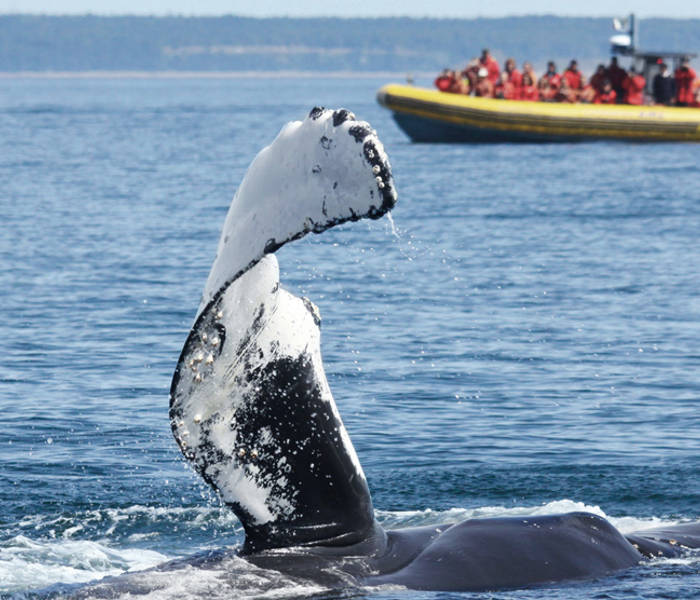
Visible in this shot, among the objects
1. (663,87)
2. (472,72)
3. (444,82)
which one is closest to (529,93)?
(472,72)

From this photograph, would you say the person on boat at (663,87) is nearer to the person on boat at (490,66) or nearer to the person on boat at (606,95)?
the person on boat at (606,95)

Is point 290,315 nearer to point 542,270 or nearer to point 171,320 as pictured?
point 171,320

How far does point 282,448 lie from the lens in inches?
239

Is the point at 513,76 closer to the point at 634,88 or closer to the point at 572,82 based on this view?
the point at 572,82

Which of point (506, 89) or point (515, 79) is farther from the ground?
point (515, 79)

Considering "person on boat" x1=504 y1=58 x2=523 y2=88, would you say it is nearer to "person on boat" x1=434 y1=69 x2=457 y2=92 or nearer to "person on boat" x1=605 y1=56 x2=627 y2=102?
"person on boat" x1=434 y1=69 x2=457 y2=92

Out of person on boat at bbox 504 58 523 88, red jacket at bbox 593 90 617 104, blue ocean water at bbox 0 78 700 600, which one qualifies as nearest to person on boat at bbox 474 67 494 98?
person on boat at bbox 504 58 523 88

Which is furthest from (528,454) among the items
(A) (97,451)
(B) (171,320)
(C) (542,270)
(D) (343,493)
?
(C) (542,270)

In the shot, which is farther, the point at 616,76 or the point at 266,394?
the point at 616,76

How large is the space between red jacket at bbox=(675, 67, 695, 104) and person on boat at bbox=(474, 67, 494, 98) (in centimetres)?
500

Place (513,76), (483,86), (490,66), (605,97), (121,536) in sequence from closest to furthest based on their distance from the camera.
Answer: (121,536), (605,97), (483,86), (513,76), (490,66)

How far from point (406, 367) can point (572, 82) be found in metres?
29.8

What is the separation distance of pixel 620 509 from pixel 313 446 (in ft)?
12.3

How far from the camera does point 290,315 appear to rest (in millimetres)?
6094
